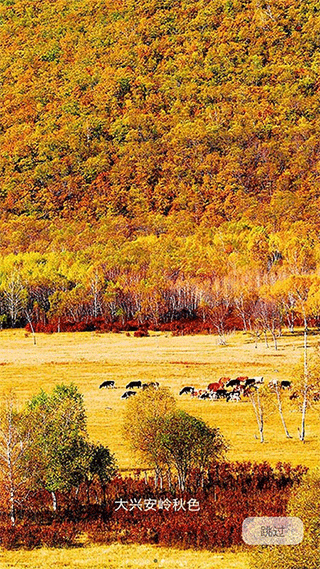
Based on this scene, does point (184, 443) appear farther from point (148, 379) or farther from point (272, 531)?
point (148, 379)

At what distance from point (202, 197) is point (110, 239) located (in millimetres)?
32744

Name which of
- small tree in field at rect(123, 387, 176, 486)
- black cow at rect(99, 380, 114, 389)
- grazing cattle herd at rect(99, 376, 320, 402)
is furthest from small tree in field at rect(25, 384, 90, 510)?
black cow at rect(99, 380, 114, 389)

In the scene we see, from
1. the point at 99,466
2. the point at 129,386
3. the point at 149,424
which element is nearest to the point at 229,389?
the point at 129,386

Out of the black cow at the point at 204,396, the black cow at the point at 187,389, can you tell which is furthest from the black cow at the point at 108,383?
the black cow at the point at 204,396

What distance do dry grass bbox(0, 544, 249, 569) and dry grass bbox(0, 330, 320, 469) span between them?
7.02 metres

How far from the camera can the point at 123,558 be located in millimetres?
20922

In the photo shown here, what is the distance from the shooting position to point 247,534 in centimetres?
2059

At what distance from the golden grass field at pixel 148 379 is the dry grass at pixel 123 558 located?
29 millimetres

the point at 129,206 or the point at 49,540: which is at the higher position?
the point at 129,206

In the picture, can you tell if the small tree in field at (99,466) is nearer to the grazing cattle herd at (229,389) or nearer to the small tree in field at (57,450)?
the small tree in field at (57,450)

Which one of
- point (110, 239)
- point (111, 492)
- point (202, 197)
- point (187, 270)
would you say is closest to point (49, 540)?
point (111, 492)

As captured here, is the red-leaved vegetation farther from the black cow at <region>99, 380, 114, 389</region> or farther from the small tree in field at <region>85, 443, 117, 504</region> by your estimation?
the black cow at <region>99, 380, 114, 389</region>

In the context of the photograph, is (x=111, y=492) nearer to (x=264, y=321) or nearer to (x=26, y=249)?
(x=264, y=321)

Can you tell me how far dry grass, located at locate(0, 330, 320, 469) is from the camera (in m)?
31.4
